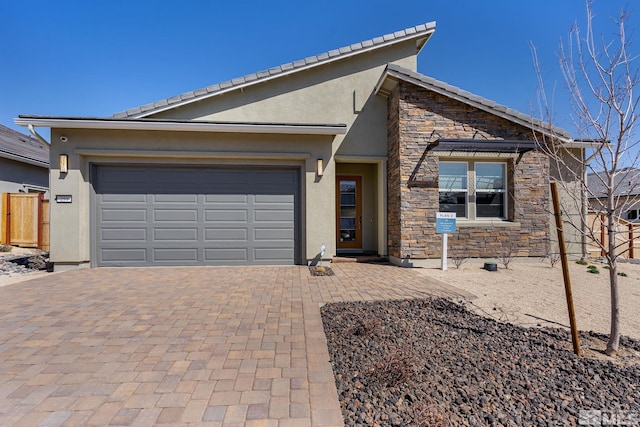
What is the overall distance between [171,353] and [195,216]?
507cm

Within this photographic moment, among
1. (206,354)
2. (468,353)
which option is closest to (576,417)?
(468,353)

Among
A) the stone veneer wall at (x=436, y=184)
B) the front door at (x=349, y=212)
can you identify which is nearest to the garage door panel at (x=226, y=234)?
the front door at (x=349, y=212)

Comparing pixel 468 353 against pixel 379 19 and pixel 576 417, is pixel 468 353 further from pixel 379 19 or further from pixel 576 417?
pixel 379 19

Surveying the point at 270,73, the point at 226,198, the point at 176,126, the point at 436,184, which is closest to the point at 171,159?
the point at 176,126

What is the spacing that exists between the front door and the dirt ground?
8.84 ft

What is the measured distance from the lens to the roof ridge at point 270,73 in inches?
317

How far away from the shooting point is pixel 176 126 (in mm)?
6832

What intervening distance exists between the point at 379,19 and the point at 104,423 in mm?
12413

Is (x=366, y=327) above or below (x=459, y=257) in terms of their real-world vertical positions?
below

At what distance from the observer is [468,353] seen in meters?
2.78

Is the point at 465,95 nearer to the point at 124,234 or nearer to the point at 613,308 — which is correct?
the point at 613,308

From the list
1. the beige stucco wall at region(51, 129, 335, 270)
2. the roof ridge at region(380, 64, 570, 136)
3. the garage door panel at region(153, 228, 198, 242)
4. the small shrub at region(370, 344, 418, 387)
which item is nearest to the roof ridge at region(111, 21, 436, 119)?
the beige stucco wall at region(51, 129, 335, 270)

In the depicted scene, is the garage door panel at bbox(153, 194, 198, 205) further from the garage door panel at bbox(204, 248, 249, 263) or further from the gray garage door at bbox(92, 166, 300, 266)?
the garage door panel at bbox(204, 248, 249, 263)

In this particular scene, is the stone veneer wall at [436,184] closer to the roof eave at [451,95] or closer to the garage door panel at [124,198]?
the roof eave at [451,95]
